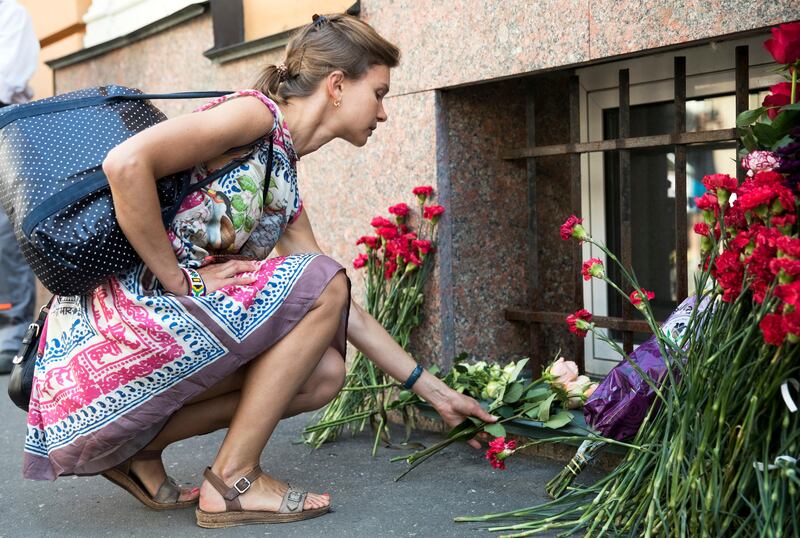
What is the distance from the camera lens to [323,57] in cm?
281

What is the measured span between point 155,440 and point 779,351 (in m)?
1.70

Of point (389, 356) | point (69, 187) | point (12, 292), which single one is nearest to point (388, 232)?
point (389, 356)

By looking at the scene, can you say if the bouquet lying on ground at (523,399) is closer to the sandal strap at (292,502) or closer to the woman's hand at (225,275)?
the sandal strap at (292,502)

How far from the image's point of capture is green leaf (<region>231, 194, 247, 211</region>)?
2.69m

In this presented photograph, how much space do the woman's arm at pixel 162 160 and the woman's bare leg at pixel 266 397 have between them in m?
0.21

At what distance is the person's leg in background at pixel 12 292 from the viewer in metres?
5.76

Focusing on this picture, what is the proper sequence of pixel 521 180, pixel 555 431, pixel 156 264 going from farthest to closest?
pixel 521 180
pixel 555 431
pixel 156 264

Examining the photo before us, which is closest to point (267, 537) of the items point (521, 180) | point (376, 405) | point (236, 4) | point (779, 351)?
point (376, 405)

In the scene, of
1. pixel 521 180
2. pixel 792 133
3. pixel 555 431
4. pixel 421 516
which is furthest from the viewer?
pixel 521 180

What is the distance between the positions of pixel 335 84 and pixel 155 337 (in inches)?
34.3

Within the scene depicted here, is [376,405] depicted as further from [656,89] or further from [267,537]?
[656,89]

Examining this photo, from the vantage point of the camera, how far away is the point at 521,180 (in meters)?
3.87

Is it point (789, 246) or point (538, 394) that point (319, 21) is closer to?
point (538, 394)

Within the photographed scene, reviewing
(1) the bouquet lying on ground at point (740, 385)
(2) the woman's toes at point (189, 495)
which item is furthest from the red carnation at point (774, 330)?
(2) the woman's toes at point (189, 495)
